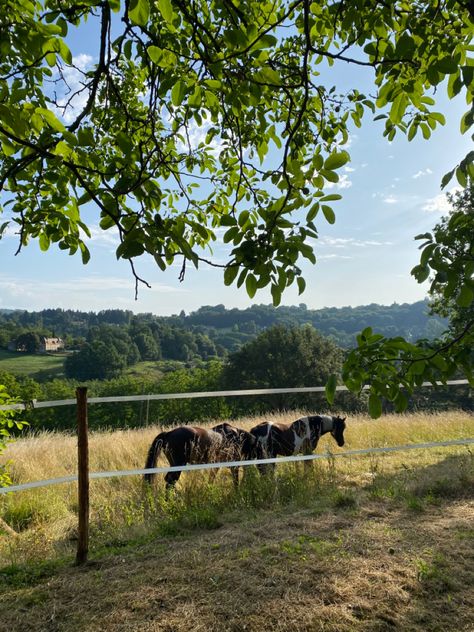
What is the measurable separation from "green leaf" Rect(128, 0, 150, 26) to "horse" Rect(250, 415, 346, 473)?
15.9ft

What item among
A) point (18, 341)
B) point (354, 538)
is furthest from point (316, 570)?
point (18, 341)

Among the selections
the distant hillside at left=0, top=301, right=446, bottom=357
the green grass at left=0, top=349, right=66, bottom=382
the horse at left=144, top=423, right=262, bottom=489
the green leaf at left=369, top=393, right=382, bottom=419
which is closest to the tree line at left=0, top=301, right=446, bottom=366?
the distant hillside at left=0, top=301, right=446, bottom=357

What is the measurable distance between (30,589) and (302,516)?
2.30 meters

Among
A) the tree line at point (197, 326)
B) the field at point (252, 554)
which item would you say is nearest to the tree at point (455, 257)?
the field at point (252, 554)

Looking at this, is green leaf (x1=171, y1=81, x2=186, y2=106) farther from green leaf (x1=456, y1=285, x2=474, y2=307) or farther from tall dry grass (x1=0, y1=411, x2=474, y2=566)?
tall dry grass (x1=0, y1=411, x2=474, y2=566)

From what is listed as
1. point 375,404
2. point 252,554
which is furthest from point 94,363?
point 375,404

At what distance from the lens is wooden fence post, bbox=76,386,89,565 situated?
10.5ft

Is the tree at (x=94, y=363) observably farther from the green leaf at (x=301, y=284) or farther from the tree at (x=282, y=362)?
the green leaf at (x=301, y=284)

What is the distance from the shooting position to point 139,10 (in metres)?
1.38

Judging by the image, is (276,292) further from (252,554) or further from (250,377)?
(250,377)

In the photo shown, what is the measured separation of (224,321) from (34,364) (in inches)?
1972

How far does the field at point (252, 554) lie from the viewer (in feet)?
7.82

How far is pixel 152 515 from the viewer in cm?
422

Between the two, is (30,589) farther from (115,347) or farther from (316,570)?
(115,347)
